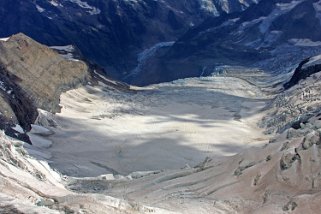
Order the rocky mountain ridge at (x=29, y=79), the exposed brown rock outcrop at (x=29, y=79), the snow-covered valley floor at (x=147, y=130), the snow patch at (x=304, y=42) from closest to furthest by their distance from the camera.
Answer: the snow-covered valley floor at (x=147, y=130) → the rocky mountain ridge at (x=29, y=79) → the exposed brown rock outcrop at (x=29, y=79) → the snow patch at (x=304, y=42)

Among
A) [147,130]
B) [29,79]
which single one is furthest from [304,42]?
[147,130]

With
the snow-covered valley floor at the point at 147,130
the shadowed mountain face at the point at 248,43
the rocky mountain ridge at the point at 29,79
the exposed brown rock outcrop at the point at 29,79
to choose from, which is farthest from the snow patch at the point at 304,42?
the exposed brown rock outcrop at the point at 29,79

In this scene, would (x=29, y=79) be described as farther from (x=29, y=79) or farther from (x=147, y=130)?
(x=147, y=130)

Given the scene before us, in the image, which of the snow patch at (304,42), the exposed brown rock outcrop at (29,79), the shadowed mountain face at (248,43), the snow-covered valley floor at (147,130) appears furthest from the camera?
the snow patch at (304,42)

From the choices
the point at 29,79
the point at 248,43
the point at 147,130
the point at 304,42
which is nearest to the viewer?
the point at 147,130

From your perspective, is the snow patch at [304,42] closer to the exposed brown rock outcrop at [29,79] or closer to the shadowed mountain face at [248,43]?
the shadowed mountain face at [248,43]

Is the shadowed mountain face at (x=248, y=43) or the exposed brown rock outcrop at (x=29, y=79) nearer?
the exposed brown rock outcrop at (x=29, y=79)

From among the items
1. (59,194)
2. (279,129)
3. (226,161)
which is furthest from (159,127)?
(59,194)
